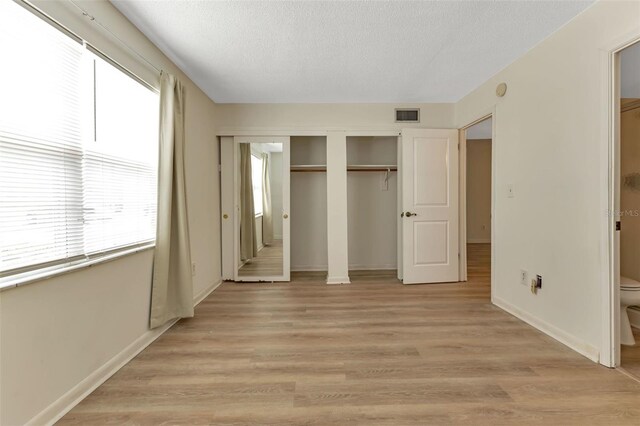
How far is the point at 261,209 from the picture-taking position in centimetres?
397

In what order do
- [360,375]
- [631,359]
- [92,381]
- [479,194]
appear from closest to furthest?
[92,381]
[360,375]
[631,359]
[479,194]

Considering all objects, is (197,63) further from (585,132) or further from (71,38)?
(585,132)

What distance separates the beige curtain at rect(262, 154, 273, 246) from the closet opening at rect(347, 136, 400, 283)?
1297 millimetres

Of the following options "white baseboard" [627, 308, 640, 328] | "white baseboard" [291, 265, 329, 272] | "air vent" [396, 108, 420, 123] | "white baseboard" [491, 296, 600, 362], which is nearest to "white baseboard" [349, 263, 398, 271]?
"white baseboard" [291, 265, 329, 272]

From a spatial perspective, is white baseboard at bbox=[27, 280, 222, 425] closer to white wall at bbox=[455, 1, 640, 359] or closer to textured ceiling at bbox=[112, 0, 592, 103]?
textured ceiling at bbox=[112, 0, 592, 103]

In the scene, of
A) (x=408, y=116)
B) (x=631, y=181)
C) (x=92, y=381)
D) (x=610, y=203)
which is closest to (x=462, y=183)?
(x=408, y=116)

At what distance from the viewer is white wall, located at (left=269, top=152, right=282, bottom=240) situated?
12.9 ft

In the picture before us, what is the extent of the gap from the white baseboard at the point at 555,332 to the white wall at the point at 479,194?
164 inches

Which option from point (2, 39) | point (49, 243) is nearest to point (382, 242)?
point (49, 243)

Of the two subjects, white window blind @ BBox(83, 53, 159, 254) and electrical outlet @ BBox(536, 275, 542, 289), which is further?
electrical outlet @ BBox(536, 275, 542, 289)

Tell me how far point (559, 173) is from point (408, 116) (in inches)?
80.4

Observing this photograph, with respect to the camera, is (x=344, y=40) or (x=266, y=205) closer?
(x=344, y=40)

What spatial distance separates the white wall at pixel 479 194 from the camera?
6672mm

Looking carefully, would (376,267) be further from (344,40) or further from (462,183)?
(344,40)
